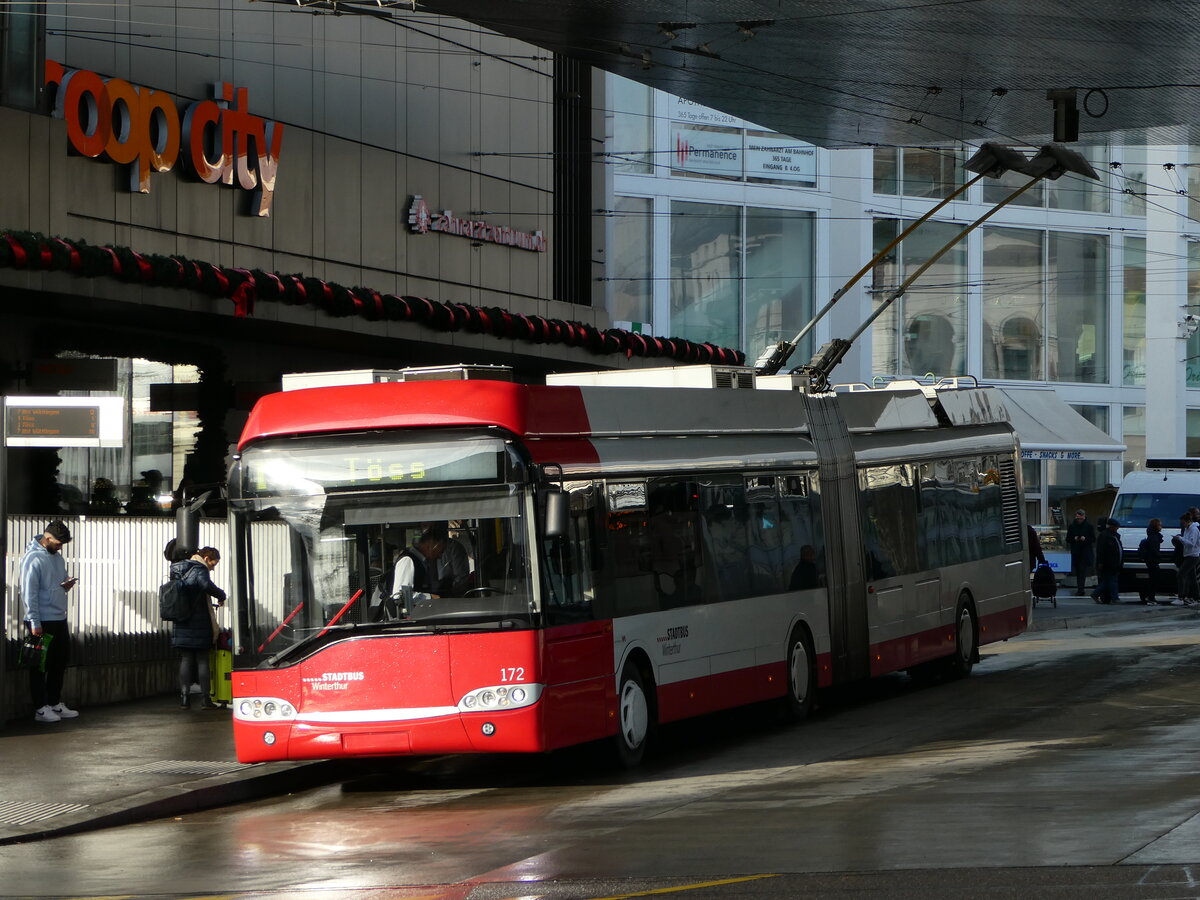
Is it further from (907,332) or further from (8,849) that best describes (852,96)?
(907,332)

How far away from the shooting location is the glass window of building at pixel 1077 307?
5112cm

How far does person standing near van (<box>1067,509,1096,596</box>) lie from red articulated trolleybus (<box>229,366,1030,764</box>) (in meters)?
21.5

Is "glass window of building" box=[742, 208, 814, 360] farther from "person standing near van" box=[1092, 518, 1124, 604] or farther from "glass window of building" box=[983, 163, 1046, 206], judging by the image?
"person standing near van" box=[1092, 518, 1124, 604]

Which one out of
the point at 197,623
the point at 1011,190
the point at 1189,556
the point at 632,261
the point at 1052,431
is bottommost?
the point at 1189,556

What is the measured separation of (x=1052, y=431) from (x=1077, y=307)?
36.5 ft

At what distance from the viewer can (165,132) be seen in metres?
21.0

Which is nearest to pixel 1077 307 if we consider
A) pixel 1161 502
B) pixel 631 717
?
pixel 1161 502

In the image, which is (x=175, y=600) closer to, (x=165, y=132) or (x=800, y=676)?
(x=800, y=676)

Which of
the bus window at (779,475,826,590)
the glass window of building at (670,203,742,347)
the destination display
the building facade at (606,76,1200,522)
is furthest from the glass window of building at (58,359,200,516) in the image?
the glass window of building at (670,203,742,347)

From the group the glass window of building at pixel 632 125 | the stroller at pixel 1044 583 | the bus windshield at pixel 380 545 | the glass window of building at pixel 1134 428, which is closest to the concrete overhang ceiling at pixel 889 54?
the bus windshield at pixel 380 545

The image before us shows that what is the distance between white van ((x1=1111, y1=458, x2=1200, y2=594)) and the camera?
117 ft

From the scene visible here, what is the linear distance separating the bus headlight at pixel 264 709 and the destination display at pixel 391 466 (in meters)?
1.46

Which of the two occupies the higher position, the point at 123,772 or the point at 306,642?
the point at 306,642

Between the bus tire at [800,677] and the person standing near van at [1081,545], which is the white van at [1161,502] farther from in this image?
the bus tire at [800,677]
